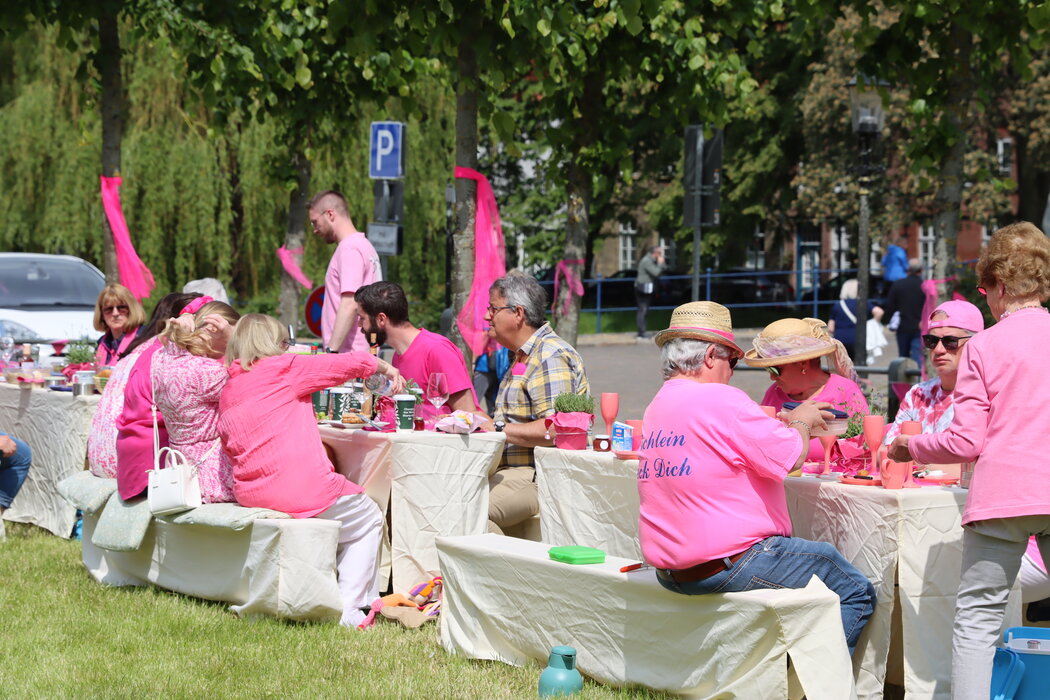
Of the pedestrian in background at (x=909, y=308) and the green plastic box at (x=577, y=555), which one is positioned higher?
the pedestrian in background at (x=909, y=308)

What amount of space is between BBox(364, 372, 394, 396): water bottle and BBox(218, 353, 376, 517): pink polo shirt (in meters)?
0.52

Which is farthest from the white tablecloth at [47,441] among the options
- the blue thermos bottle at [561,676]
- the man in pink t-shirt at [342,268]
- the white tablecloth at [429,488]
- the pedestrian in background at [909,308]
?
the pedestrian in background at [909,308]

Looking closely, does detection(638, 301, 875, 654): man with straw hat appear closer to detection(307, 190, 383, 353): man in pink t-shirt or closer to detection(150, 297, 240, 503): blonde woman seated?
detection(150, 297, 240, 503): blonde woman seated

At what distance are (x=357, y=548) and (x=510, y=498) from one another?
904 millimetres

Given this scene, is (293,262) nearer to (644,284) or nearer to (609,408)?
(609,408)

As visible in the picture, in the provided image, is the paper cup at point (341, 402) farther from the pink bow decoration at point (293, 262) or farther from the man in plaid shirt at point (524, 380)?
the pink bow decoration at point (293, 262)

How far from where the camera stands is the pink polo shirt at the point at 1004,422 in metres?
4.12

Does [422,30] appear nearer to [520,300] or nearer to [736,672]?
[520,300]

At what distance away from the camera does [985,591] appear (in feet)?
13.9

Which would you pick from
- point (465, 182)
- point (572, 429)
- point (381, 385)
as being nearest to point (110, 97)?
point (465, 182)

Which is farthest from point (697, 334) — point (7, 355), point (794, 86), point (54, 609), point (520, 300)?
point (794, 86)

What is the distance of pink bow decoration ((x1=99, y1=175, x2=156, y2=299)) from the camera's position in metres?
11.1

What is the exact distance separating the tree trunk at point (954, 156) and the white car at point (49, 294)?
A: 7784mm

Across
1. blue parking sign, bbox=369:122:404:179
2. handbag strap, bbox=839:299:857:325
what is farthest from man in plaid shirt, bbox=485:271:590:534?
handbag strap, bbox=839:299:857:325
